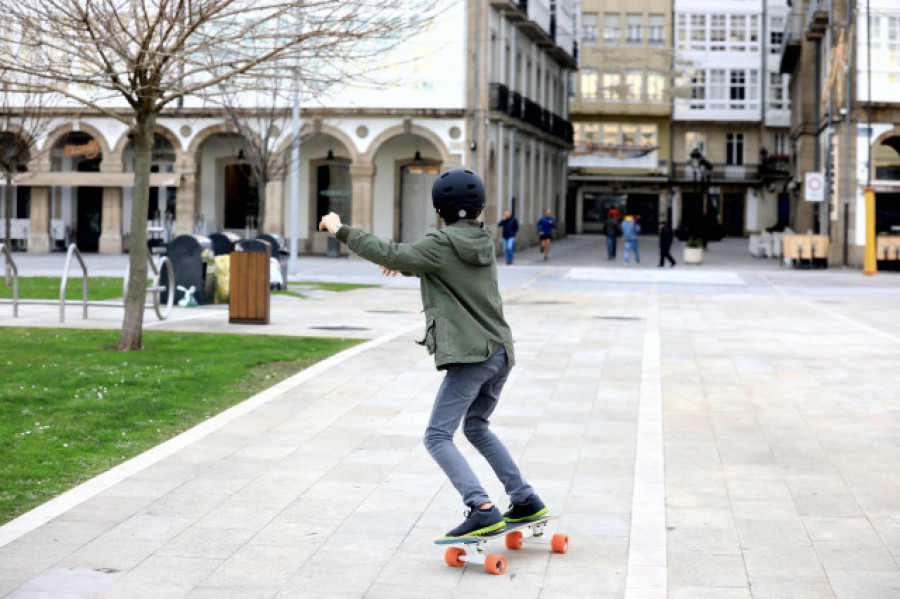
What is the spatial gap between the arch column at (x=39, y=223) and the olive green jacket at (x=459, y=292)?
39643 millimetres

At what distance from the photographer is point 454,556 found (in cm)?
588

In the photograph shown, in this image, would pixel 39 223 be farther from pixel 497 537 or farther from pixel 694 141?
pixel 694 141

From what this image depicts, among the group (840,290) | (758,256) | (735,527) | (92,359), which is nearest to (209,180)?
(758,256)

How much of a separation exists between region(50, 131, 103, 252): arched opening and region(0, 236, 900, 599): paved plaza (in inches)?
1266

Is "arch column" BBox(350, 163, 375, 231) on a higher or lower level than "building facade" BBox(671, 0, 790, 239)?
lower

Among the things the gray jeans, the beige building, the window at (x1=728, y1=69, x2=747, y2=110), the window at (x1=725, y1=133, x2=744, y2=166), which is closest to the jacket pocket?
the gray jeans

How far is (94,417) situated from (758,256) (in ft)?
140

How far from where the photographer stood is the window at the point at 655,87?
75875 mm

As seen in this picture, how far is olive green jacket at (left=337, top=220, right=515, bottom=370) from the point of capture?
584 centimetres

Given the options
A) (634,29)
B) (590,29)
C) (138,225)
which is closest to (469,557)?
(138,225)

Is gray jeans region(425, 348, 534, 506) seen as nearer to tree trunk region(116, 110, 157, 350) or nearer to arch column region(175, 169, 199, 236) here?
tree trunk region(116, 110, 157, 350)

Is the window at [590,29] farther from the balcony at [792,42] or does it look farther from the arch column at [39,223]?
the arch column at [39,223]

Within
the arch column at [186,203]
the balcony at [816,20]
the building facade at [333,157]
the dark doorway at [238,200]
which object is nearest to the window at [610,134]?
the balcony at [816,20]

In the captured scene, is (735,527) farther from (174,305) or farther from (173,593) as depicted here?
(174,305)
